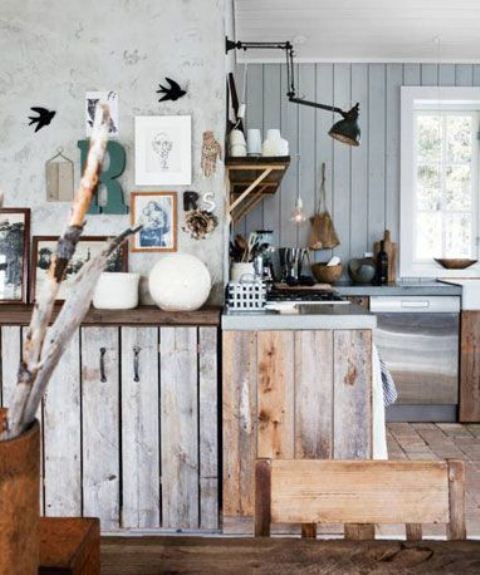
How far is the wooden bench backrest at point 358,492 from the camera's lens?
1286 mm

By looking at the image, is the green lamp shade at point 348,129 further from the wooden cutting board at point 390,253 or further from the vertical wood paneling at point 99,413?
the vertical wood paneling at point 99,413

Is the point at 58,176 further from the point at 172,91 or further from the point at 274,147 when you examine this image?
the point at 274,147

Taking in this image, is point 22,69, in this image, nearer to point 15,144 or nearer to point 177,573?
point 15,144

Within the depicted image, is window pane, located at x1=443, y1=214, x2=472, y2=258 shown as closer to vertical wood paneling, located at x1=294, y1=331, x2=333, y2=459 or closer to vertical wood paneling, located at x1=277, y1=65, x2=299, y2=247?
vertical wood paneling, located at x1=277, y1=65, x2=299, y2=247

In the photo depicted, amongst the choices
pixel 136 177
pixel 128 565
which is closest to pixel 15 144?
pixel 136 177

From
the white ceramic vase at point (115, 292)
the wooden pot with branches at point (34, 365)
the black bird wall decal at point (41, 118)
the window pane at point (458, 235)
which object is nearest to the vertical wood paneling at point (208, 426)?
the white ceramic vase at point (115, 292)

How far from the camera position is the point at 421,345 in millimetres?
4574

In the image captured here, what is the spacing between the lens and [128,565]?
3.40 ft

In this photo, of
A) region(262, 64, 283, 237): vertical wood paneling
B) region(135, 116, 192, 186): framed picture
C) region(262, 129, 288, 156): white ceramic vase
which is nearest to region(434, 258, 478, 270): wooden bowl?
region(262, 64, 283, 237): vertical wood paneling

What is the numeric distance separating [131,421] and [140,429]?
5 centimetres

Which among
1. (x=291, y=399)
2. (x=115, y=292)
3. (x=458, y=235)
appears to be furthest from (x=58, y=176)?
(x=458, y=235)

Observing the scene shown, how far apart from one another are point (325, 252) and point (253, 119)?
1229 millimetres

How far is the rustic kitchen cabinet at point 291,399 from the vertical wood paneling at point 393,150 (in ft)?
9.28

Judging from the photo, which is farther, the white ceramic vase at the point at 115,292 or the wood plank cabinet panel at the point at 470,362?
the wood plank cabinet panel at the point at 470,362
